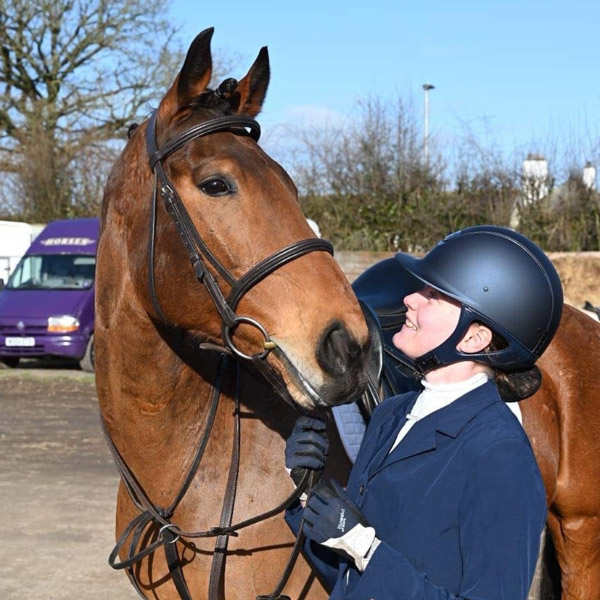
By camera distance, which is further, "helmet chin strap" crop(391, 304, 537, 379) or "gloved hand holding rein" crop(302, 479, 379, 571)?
"helmet chin strap" crop(391, 304, 537, 379)

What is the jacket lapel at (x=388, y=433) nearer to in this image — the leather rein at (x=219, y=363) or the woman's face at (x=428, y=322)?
the woman's face at (x=428, y=322)

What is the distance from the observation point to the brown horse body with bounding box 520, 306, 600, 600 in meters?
3.93

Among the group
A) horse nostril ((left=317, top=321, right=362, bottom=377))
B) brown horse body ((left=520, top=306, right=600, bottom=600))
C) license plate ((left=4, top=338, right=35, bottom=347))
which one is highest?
horse nostril ((left=317, top=321, right=362, bottom=377))

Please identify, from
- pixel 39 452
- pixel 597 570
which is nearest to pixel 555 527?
pixel 597 570

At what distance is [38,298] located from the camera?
14.0 meters

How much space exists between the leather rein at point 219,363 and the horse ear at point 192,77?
0.07 metres

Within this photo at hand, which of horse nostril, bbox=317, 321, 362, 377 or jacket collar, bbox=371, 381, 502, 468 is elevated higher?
horse nostril, bbox=317, 321, 362, 377

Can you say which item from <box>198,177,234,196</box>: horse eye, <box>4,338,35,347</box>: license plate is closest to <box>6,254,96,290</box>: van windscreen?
<box>4,338,35,347</box>: license plate

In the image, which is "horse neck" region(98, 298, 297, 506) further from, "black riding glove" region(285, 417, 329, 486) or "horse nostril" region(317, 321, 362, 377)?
"horse nostril" region(317, 321, 362, 377)

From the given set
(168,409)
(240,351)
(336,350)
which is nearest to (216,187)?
(240,351)

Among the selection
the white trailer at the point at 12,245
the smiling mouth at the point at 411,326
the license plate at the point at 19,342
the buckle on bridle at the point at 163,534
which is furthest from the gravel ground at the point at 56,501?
the white trailer at the point at 12,245

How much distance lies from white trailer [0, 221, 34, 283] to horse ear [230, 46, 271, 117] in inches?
562

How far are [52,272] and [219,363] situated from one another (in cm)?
1213

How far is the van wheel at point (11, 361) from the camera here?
14.2 meters
